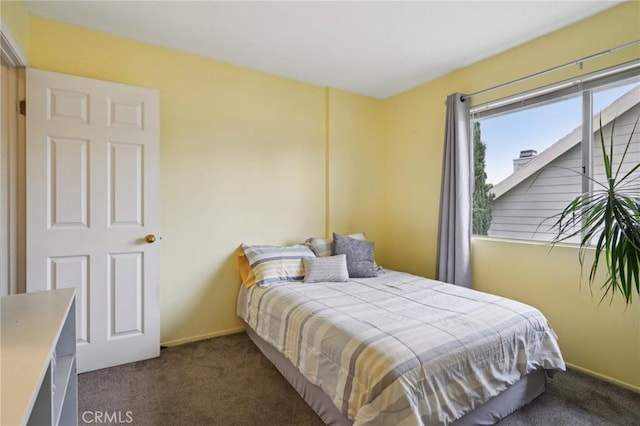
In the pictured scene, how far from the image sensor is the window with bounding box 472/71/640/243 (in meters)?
2.15

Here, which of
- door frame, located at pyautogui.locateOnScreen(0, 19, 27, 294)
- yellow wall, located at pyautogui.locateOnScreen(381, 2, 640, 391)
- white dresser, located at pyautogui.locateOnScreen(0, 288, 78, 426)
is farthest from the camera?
yellow wall, located at pyautogui.locateOnScreen(381, 2, 640, 391)

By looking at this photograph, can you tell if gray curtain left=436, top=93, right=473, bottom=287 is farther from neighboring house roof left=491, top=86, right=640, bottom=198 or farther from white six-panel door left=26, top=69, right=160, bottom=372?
white six-panel door left=26, top=69, right=160, bottom=372

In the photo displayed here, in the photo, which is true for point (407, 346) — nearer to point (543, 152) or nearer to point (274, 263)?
point (274, 263)

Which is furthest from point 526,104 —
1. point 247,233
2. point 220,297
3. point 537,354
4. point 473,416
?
point 220,297

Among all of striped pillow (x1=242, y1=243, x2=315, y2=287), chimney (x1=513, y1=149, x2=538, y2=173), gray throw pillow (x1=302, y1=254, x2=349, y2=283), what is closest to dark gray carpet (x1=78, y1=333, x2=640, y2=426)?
striped pillow (x1=242, y1=243, x2=315, y2=287)

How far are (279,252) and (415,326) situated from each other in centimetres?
146

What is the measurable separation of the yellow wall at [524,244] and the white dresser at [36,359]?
2.93 m

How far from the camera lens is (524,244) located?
2.54 meters

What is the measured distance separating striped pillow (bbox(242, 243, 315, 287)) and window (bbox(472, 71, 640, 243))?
172 cm

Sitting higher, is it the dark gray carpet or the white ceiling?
the white ceiling

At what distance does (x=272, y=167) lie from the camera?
10.3 ft

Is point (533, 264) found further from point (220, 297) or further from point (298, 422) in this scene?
point (220, 297)

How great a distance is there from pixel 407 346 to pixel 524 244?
1.69 meters

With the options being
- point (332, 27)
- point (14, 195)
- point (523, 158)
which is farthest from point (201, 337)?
point (523, 158)
